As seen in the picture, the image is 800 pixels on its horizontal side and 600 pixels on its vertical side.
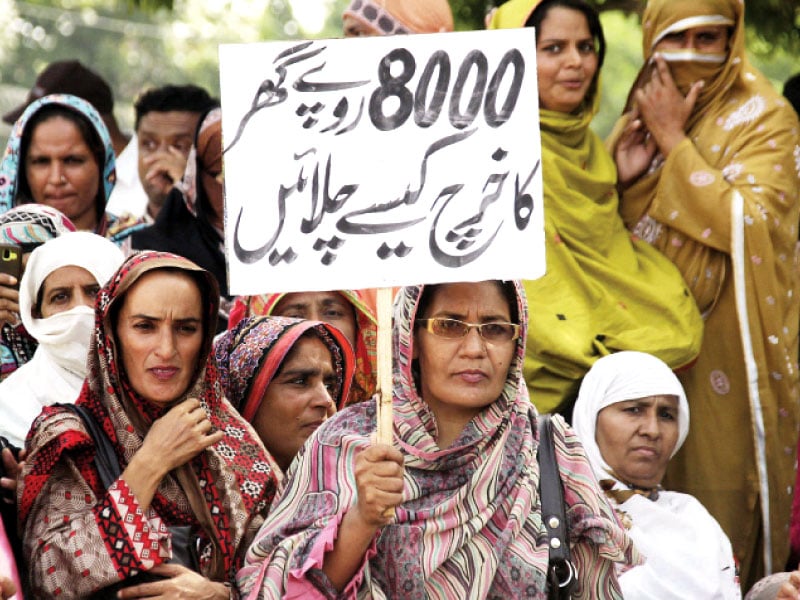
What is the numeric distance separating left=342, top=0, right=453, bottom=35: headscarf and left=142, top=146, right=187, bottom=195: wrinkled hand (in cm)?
139

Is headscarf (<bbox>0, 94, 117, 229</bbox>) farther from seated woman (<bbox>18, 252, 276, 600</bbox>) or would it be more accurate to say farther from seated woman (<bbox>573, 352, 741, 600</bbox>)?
seated woman (<bbox>573, 352, 741, 600</bbox>)

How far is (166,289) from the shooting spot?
13.3 feet

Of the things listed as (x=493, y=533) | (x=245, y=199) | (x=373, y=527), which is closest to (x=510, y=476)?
(x=493, y=533)

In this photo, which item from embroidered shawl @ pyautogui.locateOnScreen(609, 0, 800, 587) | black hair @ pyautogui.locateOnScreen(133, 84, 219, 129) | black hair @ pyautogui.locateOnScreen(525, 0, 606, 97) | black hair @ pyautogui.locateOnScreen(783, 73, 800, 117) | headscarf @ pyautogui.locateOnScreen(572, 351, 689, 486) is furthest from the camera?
black hair @ pyautogui.locateOnScreen(133, 84, 219, 129)

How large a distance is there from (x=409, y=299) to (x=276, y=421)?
3.10 ft

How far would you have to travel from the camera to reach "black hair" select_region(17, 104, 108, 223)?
19.2 ft

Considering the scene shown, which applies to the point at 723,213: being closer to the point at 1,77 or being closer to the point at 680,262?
the point at 680,262

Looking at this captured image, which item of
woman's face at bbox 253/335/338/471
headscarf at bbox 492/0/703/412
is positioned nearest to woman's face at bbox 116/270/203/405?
woman's face at bbox 253/335/338/471

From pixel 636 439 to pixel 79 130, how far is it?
8.15 ft

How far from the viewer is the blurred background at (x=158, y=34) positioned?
24.2ft

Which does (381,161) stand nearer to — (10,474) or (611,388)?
(10,474)

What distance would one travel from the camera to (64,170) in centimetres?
582

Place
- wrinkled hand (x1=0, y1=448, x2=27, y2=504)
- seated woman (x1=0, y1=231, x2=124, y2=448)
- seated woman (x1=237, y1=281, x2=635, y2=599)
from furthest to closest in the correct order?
seated woman (x1=0, y1=231, x2=124, y2=448), wrinkled hand (x1=0, y1=448, x2=27, y2=504), seated woman (x1=237, y1=281, x2=635, y2=599)

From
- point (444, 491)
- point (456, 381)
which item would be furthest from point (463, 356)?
point (444, 491)
